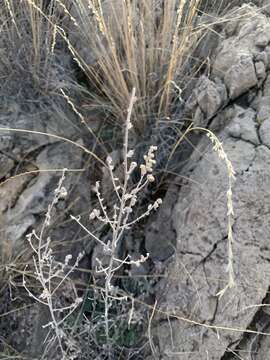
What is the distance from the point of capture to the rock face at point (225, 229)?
1.64 meters

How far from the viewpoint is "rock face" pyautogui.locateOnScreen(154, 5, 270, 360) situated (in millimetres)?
1643

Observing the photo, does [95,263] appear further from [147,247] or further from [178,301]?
[178,301]

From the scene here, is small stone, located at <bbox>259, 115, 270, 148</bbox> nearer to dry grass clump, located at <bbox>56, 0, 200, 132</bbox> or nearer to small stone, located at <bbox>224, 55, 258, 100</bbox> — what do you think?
small stone, located at <bbox>224, 55, 258, 100</bbox>

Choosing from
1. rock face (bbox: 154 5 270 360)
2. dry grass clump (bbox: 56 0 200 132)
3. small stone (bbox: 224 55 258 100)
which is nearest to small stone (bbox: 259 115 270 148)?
rock face (bbox: 154 5 270 360)

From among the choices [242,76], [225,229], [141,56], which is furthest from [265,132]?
[141,56]

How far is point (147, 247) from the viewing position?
6.20 feet

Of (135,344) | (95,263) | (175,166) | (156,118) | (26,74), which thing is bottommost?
(135,344)

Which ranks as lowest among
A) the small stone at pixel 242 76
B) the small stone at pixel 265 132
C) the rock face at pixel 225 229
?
the rock face at pixel 225 229

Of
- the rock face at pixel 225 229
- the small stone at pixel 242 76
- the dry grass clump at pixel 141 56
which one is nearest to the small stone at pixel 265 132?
the rock face at pixel 225 229

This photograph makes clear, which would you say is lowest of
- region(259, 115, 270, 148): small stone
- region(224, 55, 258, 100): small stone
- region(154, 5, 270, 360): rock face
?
region(154, 5, 270, 360): rock face

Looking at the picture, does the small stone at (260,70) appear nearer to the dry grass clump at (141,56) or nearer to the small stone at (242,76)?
the small stone at (242,76)

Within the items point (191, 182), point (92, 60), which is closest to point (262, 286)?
point (191, 182)

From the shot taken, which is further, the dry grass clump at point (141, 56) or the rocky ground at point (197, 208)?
the dry grass clump at point (141, 56)

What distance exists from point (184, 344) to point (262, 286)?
0.30m
